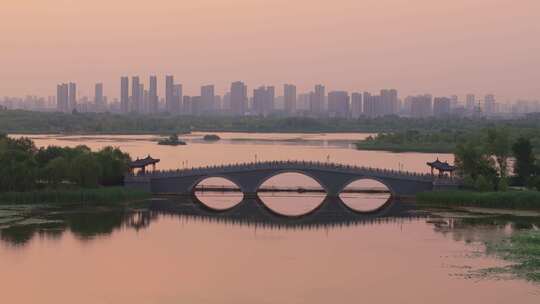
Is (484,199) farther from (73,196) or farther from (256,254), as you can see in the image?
(73,196)

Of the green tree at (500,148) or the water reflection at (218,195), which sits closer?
the water reflection at (218,195)

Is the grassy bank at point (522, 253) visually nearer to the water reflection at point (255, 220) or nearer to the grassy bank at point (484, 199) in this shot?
the water reflection at point (255, 220)

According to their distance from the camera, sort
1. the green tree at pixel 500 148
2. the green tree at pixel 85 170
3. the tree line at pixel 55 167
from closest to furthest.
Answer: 1. the tree line at pixel 55 167
2. the green tree at pixel 85 170
3. the green tree at pixel 500 148

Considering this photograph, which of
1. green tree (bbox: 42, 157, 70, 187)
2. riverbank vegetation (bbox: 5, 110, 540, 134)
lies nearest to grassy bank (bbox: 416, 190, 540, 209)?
green tree (bbox: 42, 157, 70, 187)

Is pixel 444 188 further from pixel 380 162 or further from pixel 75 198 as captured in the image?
pixel 380 162

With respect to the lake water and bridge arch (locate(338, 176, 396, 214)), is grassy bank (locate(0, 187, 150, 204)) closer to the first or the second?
the lake water

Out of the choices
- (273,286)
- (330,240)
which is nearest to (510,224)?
(330,240)

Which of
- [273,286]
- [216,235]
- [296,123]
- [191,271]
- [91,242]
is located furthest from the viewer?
[296,123]

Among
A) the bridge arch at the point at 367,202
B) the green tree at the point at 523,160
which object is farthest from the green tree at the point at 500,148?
the bridge arch at the point at 367,202
